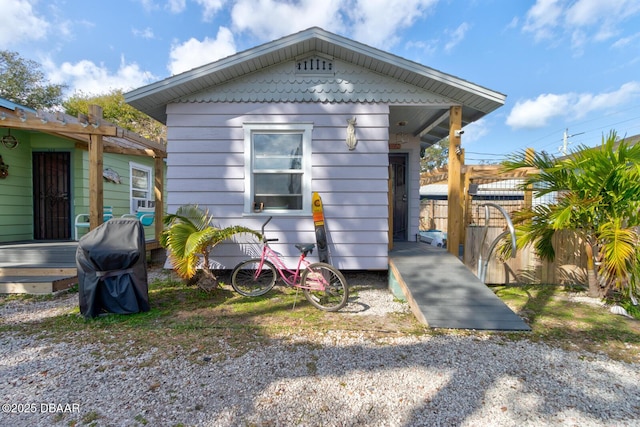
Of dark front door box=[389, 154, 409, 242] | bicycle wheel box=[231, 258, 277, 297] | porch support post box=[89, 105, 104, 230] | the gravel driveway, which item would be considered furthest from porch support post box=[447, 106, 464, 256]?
porch support post box=[89, 105, 104, 230]

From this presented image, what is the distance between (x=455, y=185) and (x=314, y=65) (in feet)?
10.0

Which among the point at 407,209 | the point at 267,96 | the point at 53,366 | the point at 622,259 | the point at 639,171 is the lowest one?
the point at 53,366

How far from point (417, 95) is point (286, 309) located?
3926 millimetres

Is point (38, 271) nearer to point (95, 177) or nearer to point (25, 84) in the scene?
point (95, 177)

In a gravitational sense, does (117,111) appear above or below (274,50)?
above

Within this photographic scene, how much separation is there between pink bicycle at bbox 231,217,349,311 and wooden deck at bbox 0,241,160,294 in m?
2.66

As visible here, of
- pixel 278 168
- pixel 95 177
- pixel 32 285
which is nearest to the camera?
pixel 32 285

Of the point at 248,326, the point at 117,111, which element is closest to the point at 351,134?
the point at 248,326

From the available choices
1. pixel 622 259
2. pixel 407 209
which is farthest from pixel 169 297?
pixel 622 259

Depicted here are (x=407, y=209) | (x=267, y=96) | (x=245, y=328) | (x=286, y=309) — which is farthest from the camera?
(x=407, y=209)

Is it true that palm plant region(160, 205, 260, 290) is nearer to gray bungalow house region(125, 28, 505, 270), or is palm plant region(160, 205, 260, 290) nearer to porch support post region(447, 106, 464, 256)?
gray bungalow house region(125, 28, 505, 270)

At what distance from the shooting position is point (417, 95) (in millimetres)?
4742

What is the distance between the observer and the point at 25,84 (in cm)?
1709

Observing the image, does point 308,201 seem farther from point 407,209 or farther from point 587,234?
point 587,234
